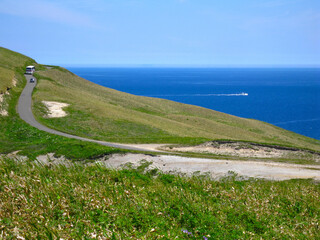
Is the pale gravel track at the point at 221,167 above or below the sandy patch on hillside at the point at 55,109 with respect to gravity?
below

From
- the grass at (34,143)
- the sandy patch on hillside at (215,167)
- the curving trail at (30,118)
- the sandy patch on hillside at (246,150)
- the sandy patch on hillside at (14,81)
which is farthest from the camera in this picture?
the sandy patch on hillside at (14,81)

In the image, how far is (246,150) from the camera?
40.7 metres

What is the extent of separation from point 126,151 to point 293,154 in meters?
22.3

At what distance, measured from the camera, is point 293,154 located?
39656mm

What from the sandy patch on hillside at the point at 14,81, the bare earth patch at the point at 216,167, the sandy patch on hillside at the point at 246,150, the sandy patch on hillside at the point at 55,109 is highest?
the sandy patch on hillside at the point at 14,81

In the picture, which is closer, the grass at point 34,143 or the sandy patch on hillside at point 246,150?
the grass at point 34,143

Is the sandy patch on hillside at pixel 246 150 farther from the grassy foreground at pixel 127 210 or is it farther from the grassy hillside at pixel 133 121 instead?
the grassy foreground at pixel 127 210

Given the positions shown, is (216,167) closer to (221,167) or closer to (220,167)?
(220,167)

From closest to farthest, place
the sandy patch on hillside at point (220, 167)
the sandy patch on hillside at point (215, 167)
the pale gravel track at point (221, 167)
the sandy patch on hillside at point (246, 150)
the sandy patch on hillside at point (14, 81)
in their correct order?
the sandy patch on hillside at point (215, 167) < the sandy patch on hillside at point (220, 167) < the pale gravel track at point (221, 167) < the sandy patch on hillside at point (246, 150) < the sandy patch on hillside at point (14, 81)

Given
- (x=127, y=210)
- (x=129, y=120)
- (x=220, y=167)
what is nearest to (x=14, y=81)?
(x=129, y=120)

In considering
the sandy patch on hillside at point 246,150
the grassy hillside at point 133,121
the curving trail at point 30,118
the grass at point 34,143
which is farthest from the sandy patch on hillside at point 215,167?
the grassy hillside at point 133,121

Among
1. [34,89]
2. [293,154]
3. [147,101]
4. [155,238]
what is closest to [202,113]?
[147,101]

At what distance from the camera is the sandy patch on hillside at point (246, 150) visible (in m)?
39.1

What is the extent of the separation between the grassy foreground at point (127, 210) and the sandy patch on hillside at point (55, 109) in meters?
44.8
